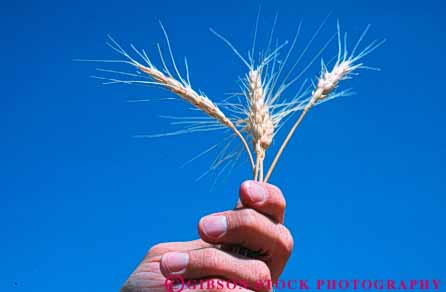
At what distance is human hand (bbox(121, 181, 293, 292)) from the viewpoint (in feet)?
6.69

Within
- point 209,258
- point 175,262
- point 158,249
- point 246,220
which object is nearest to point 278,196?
point 246,220

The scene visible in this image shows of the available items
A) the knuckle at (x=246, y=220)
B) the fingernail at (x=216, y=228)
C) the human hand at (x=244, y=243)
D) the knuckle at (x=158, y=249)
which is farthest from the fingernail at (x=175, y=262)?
the knuckle at (x=158, y=249)

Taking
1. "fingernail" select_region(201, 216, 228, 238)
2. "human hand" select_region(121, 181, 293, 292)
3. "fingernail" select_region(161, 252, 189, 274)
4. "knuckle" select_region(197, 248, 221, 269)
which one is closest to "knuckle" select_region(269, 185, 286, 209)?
"human hand" select_region(121, 181, 293, 292)

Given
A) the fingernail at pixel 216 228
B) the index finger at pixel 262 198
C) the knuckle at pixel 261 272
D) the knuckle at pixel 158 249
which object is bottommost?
the knuckle at pixel 261 272

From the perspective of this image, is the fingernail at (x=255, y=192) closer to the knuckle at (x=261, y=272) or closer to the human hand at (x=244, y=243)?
the human hand at (x=244, y=243)

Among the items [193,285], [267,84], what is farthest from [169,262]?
[267,84]

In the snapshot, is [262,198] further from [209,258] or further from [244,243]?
[209,258]

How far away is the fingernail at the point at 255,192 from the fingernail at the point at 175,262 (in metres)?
0.39

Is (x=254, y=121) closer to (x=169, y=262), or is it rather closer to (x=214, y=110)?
(x=214, y=110)

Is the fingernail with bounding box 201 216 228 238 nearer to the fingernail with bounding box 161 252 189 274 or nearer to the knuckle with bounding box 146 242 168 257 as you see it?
the fingernail with bounding box 161 252 189 274

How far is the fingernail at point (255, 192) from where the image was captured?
6.93ft

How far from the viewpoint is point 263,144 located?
95.7 inches

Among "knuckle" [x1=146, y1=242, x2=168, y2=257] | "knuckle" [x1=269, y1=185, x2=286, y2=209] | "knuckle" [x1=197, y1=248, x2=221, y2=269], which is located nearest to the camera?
"knuckle" [x1=197, y1=248, x2=221, y2=269]

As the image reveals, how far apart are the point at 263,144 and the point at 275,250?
55cm
